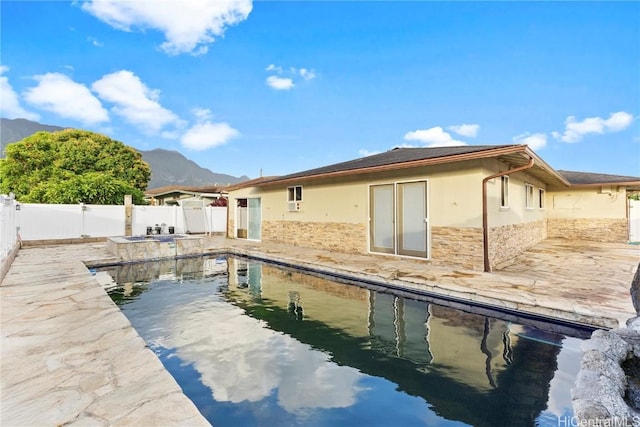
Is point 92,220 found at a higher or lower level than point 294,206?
lower

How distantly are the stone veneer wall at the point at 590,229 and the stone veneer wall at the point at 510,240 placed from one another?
378cm

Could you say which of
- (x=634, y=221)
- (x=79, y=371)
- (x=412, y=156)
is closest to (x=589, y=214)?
(x=634, y=221)

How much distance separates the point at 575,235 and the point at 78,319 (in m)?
18.5

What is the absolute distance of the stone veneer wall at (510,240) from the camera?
303 inches

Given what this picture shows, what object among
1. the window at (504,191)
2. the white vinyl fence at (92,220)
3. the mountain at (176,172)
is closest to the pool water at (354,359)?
the window at (504,191)

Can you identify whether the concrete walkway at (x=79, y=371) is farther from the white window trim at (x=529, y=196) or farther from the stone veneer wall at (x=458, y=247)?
the white window trim at (x=529, y=196)

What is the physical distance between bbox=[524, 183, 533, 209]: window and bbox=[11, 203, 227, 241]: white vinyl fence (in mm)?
15115

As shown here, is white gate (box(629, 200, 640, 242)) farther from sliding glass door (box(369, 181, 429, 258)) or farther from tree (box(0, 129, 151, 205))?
tree (box(0, 129, 151, 205))

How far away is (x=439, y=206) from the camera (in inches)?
322

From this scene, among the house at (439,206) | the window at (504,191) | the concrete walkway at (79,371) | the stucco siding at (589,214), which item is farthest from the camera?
the stucco siding at (589,214)

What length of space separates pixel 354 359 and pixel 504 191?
722 centimetres

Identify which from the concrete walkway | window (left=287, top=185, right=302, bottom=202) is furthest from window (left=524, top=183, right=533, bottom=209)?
the concrete walkway

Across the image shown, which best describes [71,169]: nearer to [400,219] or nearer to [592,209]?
[400,219]

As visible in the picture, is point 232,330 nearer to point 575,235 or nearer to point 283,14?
point 283,14
